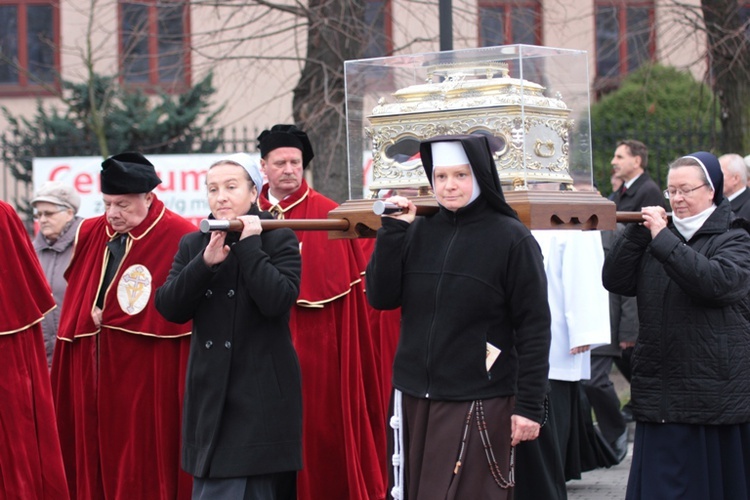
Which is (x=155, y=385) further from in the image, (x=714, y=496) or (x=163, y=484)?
(x=714, y=496)

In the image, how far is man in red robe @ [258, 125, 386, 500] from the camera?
22.9ft

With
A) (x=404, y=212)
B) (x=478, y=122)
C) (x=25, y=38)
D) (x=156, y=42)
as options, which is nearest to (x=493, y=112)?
(x=478, y=122)

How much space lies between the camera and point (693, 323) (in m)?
5.78

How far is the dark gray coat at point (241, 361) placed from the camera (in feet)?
17.7

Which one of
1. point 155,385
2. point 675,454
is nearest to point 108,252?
point 155,385

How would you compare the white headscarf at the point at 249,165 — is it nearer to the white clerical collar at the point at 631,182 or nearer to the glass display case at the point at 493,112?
the glass display case at the point at 493,112

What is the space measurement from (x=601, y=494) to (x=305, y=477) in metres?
2.42

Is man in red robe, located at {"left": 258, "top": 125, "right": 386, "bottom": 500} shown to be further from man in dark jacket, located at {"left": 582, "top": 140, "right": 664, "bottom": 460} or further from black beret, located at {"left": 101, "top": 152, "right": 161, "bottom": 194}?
man in dark jacket, located at {"left": 582, "top": 140, "right": 664, "bottom": 460}

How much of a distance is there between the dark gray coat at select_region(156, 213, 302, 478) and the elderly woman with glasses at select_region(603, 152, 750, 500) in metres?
1.64

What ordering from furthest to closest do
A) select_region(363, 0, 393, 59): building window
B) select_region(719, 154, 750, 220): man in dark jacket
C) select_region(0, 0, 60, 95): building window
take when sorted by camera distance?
select_region(0, 0, 60, 95): building window, select_region(363, 0, 393, 59): building window, select_region(719, 154, 750, 220): man in dark jacket

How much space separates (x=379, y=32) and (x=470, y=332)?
833 centimetres

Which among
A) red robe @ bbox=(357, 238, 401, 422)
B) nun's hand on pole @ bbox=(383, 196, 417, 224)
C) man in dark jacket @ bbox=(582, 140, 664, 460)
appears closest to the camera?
nun's hand on pole @ bbox=(383, 196, 417, 224)

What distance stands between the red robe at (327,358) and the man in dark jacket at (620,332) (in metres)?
2.10

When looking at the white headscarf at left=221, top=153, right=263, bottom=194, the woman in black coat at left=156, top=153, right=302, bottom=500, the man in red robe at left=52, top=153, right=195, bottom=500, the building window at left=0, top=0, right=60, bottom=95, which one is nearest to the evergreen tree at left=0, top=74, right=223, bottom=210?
the building window at left=0, top=0, right=60, bottom=95
